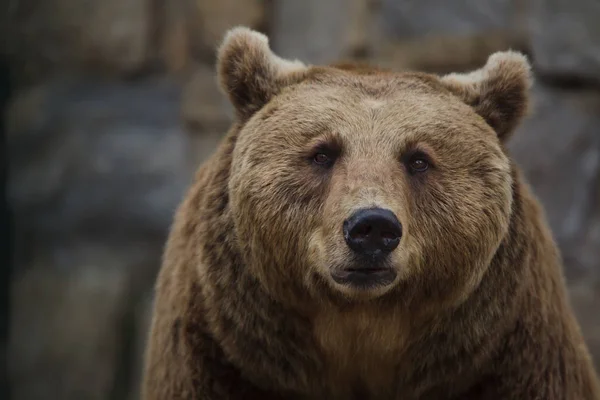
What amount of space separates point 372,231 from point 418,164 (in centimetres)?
49

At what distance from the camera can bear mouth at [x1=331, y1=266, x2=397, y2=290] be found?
3789 mm

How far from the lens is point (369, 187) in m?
3.82

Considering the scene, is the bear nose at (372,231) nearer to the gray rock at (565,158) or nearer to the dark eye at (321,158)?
the dark eye at (321,158)

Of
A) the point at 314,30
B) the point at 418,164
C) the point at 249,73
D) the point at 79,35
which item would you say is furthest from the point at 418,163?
the point at 79,35

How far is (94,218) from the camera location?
314 inches

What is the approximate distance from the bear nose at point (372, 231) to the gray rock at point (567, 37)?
12.9 feet

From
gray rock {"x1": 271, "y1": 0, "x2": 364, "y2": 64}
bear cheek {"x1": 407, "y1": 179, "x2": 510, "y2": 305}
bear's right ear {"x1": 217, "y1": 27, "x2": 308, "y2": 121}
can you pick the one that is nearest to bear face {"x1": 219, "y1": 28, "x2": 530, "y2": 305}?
bear cheek {"x1": 407, "y1": 179, "x2": 510, "y2": 305}

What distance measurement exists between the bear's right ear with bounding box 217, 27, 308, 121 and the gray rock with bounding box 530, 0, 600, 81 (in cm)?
327

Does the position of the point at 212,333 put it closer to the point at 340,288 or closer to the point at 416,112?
the point at 340,288

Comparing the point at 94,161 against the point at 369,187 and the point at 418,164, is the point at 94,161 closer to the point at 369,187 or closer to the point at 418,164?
the point at 418,164

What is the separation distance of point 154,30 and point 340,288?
4.51 m

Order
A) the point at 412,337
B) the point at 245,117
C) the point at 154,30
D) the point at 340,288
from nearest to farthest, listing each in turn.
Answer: the point at 340,288, the point at 412,337, the point at 245,117, the point at 154,30

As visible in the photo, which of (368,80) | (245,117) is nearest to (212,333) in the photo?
(245,117)

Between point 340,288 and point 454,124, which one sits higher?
point 454,124
